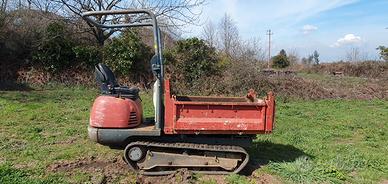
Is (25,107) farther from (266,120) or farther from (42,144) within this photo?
(266,120)

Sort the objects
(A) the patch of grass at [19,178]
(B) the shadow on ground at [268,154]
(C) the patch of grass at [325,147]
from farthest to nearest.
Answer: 1. (B) the shadow on ground at [268,154]
2. (C) the patch of grass at [325,147]
3. (A) the patch of grass at [19,178]

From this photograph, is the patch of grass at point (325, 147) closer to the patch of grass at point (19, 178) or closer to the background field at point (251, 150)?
the background field at point (251, 150)

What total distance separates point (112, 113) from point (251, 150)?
109 inches

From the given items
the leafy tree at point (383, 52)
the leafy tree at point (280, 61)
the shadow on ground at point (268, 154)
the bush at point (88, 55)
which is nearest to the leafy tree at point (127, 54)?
the bush at point (88, 55)

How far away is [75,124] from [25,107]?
2.71 metres

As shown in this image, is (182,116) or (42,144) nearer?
(182,116)

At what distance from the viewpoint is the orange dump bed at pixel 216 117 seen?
5.52 meters

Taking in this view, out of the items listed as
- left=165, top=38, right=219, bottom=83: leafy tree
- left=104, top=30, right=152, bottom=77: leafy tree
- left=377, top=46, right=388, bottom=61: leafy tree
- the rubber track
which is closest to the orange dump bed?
the rubber track

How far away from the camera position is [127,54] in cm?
1688

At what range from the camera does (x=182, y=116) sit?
555 centimetres

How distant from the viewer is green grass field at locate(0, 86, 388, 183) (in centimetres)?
566

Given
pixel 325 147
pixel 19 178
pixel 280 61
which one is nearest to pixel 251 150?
pixel 325 147

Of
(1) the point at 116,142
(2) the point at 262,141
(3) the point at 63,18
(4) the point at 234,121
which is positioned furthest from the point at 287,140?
(3) the point at 63,18

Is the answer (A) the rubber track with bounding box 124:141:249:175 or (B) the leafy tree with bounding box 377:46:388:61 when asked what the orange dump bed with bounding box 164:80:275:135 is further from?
(B) the leafy tree with bounding box 377:46:388:61
